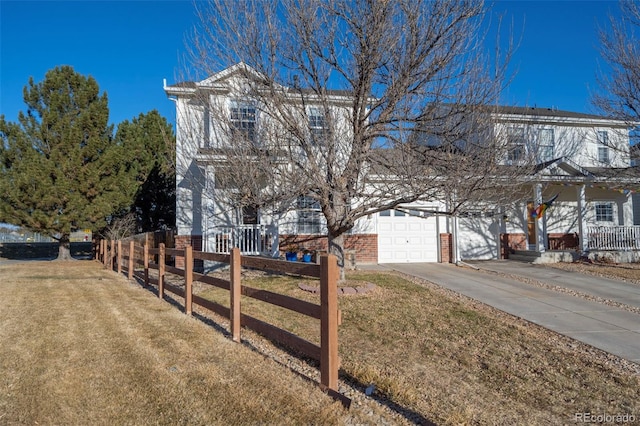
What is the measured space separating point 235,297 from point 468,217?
1238 cm

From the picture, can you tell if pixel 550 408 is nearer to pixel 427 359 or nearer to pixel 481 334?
pixel 427 359

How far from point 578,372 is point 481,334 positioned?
5.09 feet

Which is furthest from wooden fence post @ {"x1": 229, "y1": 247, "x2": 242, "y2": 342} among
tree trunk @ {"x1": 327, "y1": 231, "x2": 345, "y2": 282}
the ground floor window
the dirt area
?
the ground floor window

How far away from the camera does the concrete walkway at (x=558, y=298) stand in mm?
6499

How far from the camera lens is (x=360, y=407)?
3.86 m

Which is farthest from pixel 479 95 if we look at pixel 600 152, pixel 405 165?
pixel 600 152

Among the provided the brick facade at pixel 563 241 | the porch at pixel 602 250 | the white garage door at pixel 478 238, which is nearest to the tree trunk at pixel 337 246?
the white garage door at pixel 478 238

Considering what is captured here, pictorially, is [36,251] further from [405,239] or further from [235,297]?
[235,297]

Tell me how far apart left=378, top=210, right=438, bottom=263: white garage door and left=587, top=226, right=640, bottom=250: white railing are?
623cm

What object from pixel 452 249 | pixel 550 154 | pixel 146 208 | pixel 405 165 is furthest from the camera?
Answer: pixel 146 208

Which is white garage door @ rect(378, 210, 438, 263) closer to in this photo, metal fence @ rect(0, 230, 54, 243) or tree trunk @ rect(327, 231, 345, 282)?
tree trunk @ rect(327, 231, 345, 282)

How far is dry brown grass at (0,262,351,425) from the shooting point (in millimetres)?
3424

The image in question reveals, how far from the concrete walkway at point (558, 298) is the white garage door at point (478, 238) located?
77.7 inches

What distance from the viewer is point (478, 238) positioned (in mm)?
16703
